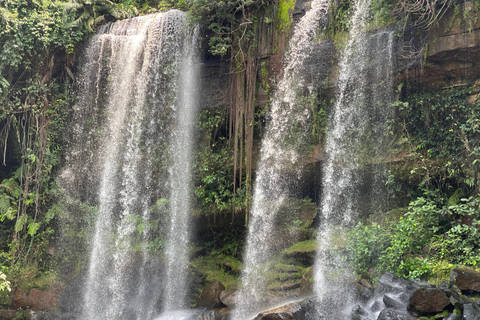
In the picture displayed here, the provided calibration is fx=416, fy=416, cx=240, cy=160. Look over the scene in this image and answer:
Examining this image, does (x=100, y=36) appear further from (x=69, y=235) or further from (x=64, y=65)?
(x=69, y=235)

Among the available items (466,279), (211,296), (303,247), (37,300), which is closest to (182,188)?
(211,296)

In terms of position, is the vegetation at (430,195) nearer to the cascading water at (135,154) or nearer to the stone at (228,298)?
the stone at (228,298)

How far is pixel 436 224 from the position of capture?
27.7 feet

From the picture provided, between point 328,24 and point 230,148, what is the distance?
167 inches

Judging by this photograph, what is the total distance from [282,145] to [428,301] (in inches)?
218

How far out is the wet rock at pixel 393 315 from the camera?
6.54 m

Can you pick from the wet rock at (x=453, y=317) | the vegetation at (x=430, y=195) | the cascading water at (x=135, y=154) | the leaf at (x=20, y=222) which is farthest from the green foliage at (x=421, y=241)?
the leaf at (x=20, y=222)

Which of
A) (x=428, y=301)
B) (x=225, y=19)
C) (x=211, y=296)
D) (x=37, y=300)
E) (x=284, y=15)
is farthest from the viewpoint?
(x=225, y=19)

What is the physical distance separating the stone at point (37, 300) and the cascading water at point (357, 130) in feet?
22.6

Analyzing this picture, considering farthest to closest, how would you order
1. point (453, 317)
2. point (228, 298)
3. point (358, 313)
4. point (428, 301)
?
point (228, 298), point (358, 313), point (428, 301), point (453, 317)

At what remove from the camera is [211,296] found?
396 inches

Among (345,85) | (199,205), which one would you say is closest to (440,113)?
(345,85)

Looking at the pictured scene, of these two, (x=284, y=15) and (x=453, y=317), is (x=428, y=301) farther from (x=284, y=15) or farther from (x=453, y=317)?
(x=284, y=15)

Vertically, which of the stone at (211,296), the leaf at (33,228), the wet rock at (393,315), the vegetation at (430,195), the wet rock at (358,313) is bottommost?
the stone at (211,296)
